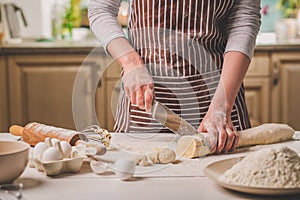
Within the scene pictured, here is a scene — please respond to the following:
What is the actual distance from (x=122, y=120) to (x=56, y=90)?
4.58 ft

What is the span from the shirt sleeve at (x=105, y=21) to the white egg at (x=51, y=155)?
504 millimetres

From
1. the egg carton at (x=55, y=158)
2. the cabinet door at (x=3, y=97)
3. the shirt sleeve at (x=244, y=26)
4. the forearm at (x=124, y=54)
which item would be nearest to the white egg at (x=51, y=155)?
the egg carton at (x=55, y=158)

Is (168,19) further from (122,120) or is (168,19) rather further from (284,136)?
(284,136)

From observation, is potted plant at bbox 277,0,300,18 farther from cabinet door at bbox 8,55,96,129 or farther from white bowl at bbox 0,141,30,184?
white bowl at bbox 0,141,30,184

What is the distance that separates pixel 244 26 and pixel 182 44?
0.18m

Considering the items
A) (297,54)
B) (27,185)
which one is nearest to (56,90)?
(297,54)

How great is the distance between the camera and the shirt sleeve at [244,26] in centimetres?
152

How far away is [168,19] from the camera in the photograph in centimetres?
163

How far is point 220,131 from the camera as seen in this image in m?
1.31

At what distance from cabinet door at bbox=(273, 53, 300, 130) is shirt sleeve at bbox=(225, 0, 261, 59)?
4.64 feet

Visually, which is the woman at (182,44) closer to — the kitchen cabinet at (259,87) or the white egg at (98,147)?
the white egg at (98,147)

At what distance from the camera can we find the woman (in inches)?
61.6

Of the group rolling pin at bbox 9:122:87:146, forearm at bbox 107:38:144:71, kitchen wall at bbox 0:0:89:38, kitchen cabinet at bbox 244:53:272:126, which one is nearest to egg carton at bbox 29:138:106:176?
rolling pin at bbox 9:122:87:146

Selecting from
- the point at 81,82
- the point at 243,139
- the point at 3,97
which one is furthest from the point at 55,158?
the point at 3,97
